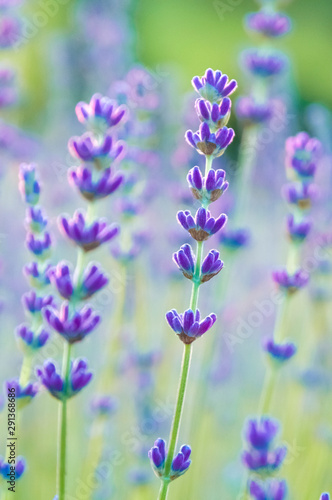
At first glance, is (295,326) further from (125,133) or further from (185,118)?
(125,133)

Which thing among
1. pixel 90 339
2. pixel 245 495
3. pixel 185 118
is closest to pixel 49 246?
pixel 245 495

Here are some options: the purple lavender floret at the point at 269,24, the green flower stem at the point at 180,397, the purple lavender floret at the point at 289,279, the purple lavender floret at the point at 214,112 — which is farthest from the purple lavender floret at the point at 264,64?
the green flower stem at the point at 180,397

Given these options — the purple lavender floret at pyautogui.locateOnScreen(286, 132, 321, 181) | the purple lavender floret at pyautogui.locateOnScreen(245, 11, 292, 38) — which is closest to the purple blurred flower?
the purple lavender floret at pyautogui.locateOnScreen(286, 132, 321, 181)

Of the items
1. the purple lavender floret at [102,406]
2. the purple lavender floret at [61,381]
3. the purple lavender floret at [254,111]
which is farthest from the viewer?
the purple lavender floret at [254,111]

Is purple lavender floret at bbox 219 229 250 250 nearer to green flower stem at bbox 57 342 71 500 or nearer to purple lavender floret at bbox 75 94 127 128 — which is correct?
purple lavender floret at bbox 75 94 127 128

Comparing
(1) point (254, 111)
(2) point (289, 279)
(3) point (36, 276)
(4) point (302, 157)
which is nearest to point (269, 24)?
(1) point (254, 111)

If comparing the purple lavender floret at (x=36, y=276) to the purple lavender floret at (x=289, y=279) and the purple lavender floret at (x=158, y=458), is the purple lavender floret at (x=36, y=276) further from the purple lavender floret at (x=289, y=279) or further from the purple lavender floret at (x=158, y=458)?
the purple lavender floret at (x=289, y=279)
